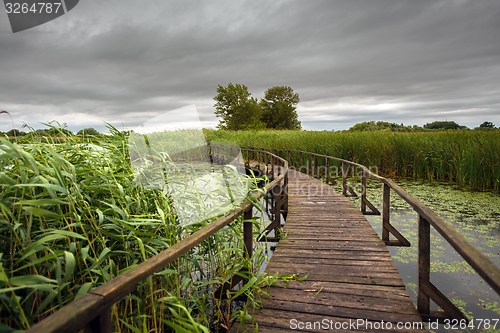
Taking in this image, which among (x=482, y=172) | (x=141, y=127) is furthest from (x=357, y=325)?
(x=482, y=172)

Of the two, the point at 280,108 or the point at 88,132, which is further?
the point at 280,108

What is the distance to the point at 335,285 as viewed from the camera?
114 inches

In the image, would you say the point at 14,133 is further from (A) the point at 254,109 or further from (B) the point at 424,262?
(A) the point at 254,109

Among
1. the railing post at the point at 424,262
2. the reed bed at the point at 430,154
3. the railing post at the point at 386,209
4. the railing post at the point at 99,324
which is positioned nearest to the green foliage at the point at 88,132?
the railing post at the point at 99,324

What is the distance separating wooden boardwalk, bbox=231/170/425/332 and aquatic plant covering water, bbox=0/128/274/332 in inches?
20.3

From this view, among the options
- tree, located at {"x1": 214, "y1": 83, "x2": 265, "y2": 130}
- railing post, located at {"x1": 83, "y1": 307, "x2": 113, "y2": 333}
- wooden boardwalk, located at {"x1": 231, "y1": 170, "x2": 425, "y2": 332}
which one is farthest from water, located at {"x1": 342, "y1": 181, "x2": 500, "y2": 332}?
tree, located at {"x1": 214, "y1": 83, "x2": 265, "y2": 130}

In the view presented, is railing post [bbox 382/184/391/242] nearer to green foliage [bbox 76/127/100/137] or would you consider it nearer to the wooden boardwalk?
the wooden boardwalk

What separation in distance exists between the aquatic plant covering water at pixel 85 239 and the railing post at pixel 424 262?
146 centimetres

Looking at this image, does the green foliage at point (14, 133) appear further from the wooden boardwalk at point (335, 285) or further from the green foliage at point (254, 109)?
the green foliage at point (254, 109)

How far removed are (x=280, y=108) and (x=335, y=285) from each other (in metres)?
54.2

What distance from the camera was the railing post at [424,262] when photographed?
8.02 feet

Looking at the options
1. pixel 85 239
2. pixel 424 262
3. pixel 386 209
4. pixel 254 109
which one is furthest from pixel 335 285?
pixel 254 109

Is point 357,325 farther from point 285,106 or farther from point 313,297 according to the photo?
point 285,106

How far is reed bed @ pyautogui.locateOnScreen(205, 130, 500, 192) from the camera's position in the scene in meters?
9.27
